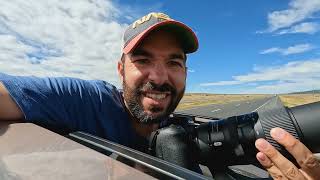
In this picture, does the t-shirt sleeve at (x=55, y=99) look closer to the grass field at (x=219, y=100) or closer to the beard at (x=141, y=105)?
the beard at (x=141, y=105)

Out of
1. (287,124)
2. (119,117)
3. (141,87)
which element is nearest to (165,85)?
(141,87)

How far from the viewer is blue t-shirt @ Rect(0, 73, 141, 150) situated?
1.78 meters

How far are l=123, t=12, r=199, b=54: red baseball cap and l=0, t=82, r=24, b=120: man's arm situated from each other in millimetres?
832

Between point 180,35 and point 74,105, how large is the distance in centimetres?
87

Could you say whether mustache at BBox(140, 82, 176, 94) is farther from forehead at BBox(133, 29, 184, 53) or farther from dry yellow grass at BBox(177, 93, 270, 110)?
dry yellow grass at BBox(177, 93, 270, 110)

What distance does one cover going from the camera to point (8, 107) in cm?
168

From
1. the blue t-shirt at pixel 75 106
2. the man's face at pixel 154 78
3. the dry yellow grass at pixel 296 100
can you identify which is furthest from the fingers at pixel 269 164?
the dry yellow grass at pixel 296 100

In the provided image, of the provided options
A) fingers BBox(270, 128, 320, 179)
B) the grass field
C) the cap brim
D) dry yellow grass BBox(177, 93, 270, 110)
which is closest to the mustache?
the cap brim

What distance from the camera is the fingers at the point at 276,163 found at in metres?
1.48

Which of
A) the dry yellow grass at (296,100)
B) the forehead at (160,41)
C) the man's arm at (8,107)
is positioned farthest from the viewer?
the dry yellow grass at (296,100)

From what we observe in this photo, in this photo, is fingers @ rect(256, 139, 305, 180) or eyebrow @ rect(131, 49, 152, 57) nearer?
fingers @ rect(256, 139, 305, 180)

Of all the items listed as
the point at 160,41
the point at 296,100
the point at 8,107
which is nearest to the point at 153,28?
the point at 160,41

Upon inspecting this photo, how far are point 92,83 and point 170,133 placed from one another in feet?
2.63

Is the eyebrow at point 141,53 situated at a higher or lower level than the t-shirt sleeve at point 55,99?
higher
